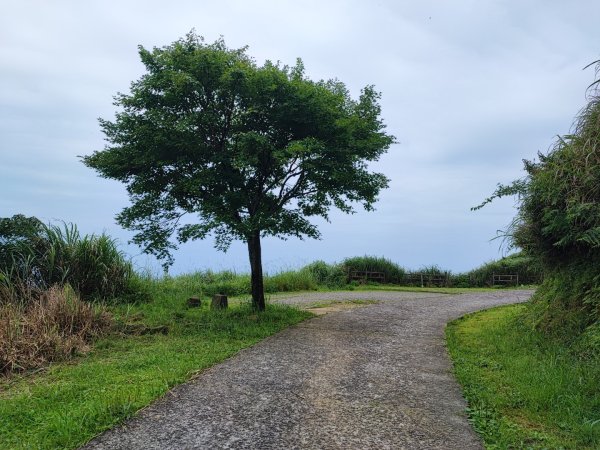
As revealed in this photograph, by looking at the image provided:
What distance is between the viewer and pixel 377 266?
2320 cm

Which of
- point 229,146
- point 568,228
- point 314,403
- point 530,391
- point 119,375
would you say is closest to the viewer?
point 314,403

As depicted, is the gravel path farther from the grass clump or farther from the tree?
the grass clump

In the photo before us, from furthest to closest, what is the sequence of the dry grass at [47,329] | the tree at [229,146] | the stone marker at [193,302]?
the stone marker at [193,302] → the tree at [229,146] → the dry grass at [47,329]

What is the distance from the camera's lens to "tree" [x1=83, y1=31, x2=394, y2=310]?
9.44 meters

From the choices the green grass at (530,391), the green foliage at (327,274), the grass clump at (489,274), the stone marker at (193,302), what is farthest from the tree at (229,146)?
the grass clump at (489,274)

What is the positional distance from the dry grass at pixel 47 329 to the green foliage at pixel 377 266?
1550 centimetres

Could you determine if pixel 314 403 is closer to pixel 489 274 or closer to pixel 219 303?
pixel 219 303

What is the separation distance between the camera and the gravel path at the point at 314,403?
4023mm

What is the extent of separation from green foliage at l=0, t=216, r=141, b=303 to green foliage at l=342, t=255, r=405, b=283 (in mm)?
13034

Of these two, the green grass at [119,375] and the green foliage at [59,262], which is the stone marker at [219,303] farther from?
the green foliage at [59,262]

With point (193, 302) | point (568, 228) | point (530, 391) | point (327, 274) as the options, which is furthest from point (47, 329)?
point (327, 274)

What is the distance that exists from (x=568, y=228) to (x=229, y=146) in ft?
21.5

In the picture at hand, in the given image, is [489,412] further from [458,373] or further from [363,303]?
[363,303]

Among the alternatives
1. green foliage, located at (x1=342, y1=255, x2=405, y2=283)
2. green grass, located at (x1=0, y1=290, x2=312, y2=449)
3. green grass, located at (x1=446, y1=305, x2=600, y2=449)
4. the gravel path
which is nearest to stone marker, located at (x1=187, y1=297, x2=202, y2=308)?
green grass, located at (x1=0, y1=290, x2=312, y2=449)
